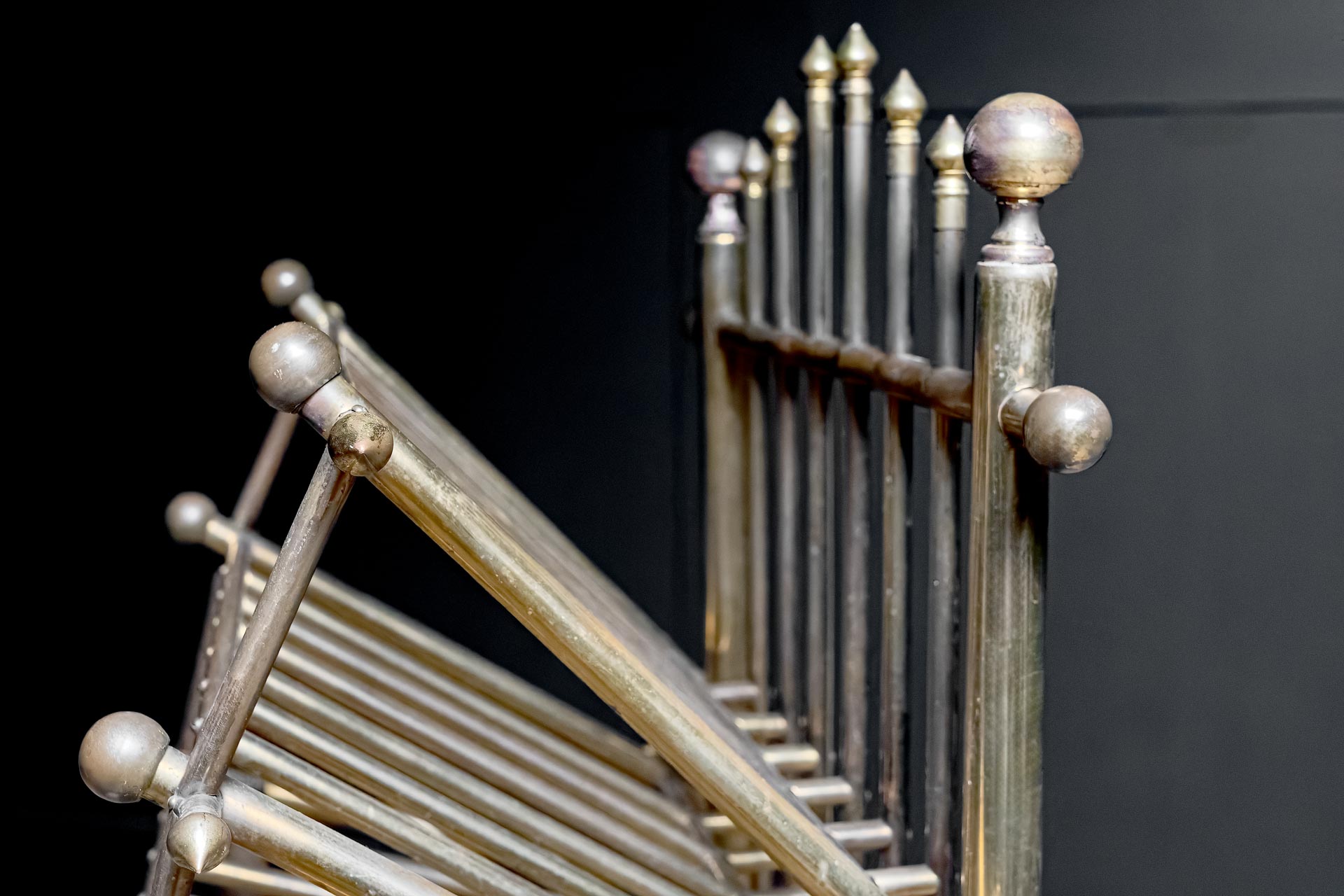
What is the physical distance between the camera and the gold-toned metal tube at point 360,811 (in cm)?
78

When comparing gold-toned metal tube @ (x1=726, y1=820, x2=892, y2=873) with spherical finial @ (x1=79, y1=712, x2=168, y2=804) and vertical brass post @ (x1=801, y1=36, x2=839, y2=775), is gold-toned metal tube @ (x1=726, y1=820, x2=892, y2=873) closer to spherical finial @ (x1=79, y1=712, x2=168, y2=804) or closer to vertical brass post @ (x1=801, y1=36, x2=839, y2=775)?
vertical brass post @ (x1=801, y1=36, x2=839, y2=775)

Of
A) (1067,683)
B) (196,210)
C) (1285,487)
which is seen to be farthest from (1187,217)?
(196,210)

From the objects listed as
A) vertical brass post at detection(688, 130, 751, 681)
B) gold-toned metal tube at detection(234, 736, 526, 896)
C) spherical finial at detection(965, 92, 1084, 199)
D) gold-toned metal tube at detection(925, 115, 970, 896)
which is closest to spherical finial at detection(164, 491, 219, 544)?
gold-toned metal tube at detection(234, 736, 526, 896)

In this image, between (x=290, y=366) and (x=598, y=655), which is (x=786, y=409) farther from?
(x=290, y=366)

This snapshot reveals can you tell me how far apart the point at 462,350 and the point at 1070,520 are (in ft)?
3.02

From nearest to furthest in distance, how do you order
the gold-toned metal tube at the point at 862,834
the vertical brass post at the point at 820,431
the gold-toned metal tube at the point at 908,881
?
1. the gold-toned metal tube at the point at 908,881
2. the gold-toned metal tube at the point at 862,834
3. the vertical brass post at the point at 820,431

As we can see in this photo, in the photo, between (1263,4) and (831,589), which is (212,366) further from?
(1263,4)

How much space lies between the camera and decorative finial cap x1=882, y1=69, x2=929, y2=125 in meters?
0.98

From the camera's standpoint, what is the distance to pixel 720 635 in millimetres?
1503

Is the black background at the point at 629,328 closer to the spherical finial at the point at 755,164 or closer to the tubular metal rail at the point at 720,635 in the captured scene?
the spherical finial at the point at 755,164

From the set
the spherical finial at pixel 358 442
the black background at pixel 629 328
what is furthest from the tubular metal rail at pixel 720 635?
the black background at pixel 629 328

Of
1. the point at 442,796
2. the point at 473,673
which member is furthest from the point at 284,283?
the point at 442,796

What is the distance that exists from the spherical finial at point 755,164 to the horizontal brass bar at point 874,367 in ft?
0.51

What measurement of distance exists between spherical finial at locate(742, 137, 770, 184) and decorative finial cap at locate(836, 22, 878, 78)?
260 mm
